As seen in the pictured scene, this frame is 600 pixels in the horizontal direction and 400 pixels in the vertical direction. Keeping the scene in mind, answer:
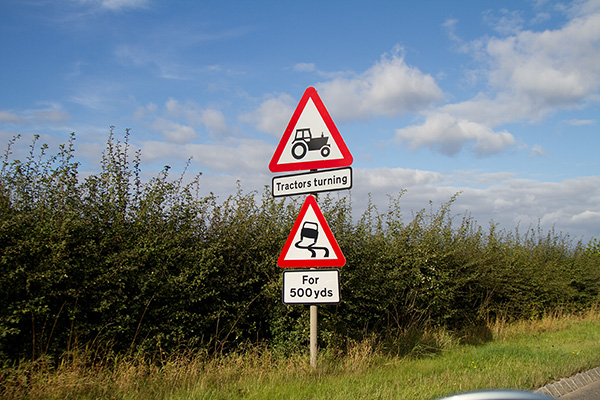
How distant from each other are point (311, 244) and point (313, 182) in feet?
2.40

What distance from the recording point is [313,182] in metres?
5.49

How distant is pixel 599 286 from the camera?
18062 millimetres

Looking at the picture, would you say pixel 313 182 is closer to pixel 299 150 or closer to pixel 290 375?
pixel 299 150

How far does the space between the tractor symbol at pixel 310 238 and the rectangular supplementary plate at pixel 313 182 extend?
0.40 metres

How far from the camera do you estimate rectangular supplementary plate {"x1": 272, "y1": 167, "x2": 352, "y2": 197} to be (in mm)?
5367

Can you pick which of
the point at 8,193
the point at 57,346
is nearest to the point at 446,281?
the point at 57,346

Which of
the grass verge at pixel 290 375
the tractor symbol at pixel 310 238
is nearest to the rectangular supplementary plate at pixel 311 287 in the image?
the tractor symbol at pixel 310 238

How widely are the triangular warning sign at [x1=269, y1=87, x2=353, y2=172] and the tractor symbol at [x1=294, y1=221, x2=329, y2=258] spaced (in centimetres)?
72

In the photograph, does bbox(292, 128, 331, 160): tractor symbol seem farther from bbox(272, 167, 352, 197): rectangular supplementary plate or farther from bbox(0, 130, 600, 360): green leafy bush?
bbox(0, 130, 600, 360): green leafy bush

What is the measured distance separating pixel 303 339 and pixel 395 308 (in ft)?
7.73

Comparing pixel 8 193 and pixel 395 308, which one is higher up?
pixel 8 193

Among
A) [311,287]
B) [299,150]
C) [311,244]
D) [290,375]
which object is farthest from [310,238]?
[290,375]

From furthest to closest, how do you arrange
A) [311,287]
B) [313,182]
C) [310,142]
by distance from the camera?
1. [310,142]
2. [313,182]
3. [311,287]

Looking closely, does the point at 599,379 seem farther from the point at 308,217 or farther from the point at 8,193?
the point at 8,193
